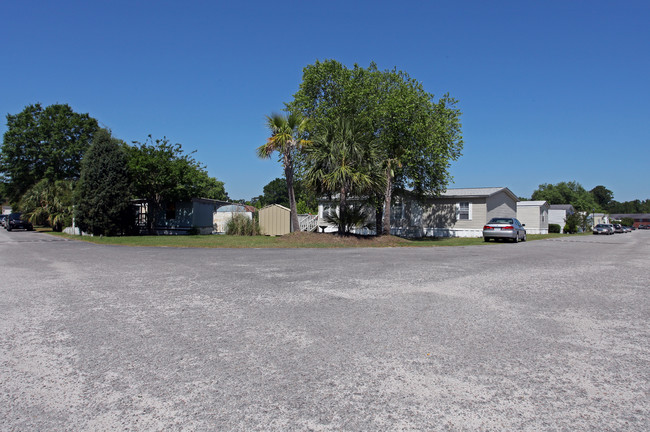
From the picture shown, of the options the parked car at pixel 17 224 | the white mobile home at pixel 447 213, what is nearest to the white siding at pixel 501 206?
the white mobile home at pixel 447 213

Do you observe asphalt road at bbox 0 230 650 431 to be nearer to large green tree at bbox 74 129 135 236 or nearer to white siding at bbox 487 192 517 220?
large green tree at bbox 74 129 135 236

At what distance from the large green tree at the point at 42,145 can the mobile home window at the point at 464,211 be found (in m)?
40.0

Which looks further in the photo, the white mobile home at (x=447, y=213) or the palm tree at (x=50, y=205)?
the palm tree at (x=50, y=205)

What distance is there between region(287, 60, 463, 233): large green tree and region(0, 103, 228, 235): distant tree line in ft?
32.1

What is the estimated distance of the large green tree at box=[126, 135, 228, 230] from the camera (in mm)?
28391

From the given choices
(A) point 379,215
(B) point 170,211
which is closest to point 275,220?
→ (A) point 379,215

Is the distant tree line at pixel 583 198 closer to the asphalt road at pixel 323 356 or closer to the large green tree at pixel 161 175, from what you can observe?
the large green tree at pixel 161 175

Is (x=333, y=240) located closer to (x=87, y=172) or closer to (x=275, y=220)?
(x=275, y=220)

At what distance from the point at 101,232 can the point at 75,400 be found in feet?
87.8

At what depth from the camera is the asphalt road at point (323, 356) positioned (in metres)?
3.04

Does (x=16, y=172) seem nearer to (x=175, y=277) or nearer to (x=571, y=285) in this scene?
(x=175, y=277)

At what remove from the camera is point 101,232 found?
27.0 meters

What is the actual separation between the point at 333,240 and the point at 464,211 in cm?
1562

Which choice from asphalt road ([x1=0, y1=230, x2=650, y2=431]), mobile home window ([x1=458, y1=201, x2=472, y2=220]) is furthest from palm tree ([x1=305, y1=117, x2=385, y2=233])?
asphalt road ([x1=0, y1=230, x2=650, y2=431])
